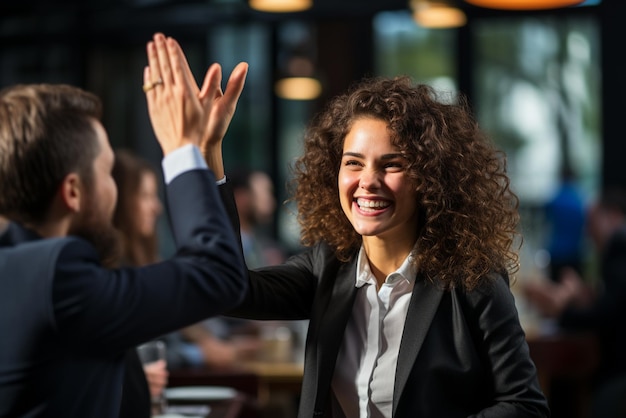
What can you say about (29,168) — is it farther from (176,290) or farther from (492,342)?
(492,342)

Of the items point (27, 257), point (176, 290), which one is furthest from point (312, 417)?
point (27, 257)

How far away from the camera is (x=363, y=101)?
216 cm

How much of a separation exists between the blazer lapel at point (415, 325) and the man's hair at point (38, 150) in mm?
708

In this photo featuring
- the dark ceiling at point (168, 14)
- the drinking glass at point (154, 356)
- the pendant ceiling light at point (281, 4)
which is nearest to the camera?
the drinking glass at point (154, 356)

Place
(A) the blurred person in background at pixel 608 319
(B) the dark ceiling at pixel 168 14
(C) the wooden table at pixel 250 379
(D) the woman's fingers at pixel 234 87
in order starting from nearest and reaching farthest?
1. (D) the woman's fingers at pixel 234 87
2. (C) the wooden table at pixel 250 379
3. (A) the blurred person in background at pixel 608 319
4. (B) the dark ceiling at pixel 168 14

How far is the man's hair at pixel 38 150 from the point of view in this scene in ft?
5.54

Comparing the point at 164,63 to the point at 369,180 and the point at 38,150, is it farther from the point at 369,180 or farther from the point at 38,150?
the point at 369,180

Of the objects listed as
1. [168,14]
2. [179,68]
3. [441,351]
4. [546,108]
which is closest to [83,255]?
[179,68]

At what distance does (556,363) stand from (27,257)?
163 inches

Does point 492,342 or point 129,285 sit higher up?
point 129,285

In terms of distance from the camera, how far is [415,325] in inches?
80.2

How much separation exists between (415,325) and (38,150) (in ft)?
2.67

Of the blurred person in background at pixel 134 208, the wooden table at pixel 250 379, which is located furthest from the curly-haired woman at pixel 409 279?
the blurred person in background at pixel 134 208

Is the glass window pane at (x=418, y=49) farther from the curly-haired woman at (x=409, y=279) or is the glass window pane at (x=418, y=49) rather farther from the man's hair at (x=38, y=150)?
the man's hair at (x=38, y=150)
